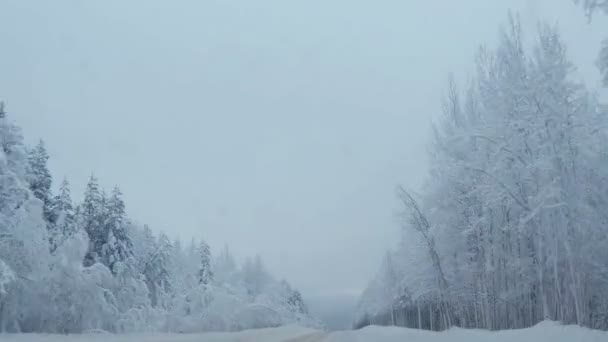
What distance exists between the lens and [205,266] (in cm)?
7875

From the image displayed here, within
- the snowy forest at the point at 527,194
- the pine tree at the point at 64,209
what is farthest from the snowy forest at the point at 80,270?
the snowy forest at the point at 527,194

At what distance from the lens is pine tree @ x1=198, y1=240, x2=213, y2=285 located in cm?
7450

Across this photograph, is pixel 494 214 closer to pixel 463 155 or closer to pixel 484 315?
pixel 463 155

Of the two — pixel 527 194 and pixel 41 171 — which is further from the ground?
pixel 41 171

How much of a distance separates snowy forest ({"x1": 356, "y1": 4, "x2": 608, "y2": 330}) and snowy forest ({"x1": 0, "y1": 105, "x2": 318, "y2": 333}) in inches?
779

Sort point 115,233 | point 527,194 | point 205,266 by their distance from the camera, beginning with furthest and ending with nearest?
point 205,266 → point 115,233 → point 527,194

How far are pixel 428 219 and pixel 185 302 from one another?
23899mm

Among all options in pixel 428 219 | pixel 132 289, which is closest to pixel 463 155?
pixel 428 219

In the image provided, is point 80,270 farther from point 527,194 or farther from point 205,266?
point 205,266

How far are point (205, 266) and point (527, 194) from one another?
57.7m

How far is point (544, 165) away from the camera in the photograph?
24.0 metres

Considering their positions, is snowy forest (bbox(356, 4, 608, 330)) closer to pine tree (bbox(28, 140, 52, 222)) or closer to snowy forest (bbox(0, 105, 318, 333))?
snowy forest (bbox(0, 105, 318, 333))

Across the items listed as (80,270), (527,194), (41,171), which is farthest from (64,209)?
(527,194)

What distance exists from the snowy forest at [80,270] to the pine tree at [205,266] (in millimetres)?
3358
